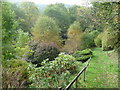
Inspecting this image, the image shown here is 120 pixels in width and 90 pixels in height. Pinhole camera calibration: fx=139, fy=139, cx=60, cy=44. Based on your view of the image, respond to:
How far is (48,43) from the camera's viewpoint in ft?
40.2

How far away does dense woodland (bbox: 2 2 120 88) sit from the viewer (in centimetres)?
395

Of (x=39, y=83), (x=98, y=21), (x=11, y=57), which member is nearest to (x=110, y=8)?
(x=98, y=21)

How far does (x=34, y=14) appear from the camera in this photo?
2619 cm

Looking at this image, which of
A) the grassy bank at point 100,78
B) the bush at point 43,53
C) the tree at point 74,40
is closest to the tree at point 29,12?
the tree at point 74,40

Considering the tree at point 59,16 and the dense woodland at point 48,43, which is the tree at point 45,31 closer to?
the dense woodland at point 48,43

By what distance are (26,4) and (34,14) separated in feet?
7.42

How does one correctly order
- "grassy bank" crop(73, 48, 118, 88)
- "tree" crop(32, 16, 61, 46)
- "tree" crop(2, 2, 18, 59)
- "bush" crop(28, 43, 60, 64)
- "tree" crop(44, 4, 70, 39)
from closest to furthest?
"grassy bank" crop(73, 48, 118, 88)
"tree" crop(2, 2, 18, 59)
"bush" crop(28, 43, 60, 64)
"tree" crop(32, 16, 61, 46)
"tree" crop(44, 4, 70, 39)

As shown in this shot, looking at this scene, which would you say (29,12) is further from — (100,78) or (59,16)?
(100,78)

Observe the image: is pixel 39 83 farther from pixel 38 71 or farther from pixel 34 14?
pixel 34 14

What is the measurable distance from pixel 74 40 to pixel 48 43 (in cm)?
848

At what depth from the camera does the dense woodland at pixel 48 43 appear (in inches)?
156

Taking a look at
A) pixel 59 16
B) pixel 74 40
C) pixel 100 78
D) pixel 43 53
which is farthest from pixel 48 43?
pixel 59 16

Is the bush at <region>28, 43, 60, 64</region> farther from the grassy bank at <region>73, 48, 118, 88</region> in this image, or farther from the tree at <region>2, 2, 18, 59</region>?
the grassy bank at <region>73, 48, 118, 88</region>

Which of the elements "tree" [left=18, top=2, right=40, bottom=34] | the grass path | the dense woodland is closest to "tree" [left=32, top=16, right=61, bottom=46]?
the dense woodland
